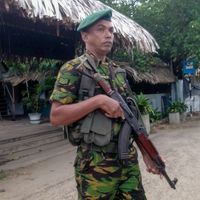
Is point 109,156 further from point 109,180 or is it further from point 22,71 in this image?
point 22,71

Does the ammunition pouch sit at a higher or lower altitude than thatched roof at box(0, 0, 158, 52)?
lower

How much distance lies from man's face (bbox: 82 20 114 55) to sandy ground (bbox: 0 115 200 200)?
2.42 m

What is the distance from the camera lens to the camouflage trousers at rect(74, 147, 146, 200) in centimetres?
233

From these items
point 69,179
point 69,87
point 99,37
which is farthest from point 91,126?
point 69,179

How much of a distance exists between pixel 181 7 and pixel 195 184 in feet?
28.7

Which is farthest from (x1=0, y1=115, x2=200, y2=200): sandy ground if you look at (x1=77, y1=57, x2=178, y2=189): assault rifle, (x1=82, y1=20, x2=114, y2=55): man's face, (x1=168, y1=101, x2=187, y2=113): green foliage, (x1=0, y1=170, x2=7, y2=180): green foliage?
(x1=168, y1=101, x2=187, y2=113): green foliage

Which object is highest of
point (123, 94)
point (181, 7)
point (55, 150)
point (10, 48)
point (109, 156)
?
point (181, 7)

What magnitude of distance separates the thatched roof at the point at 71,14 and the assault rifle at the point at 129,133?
10.4ft

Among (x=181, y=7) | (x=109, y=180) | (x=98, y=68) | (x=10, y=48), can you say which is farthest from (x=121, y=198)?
(x=181, y=7)

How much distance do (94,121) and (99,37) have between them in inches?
20.8

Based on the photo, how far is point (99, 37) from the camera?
7.90ft

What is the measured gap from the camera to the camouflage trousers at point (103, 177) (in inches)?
91.8

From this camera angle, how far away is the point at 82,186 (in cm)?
237

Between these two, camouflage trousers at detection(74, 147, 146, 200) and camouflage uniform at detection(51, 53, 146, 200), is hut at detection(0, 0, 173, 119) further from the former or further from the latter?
camouflage trousers at detection(74, 147, 146, 200)
